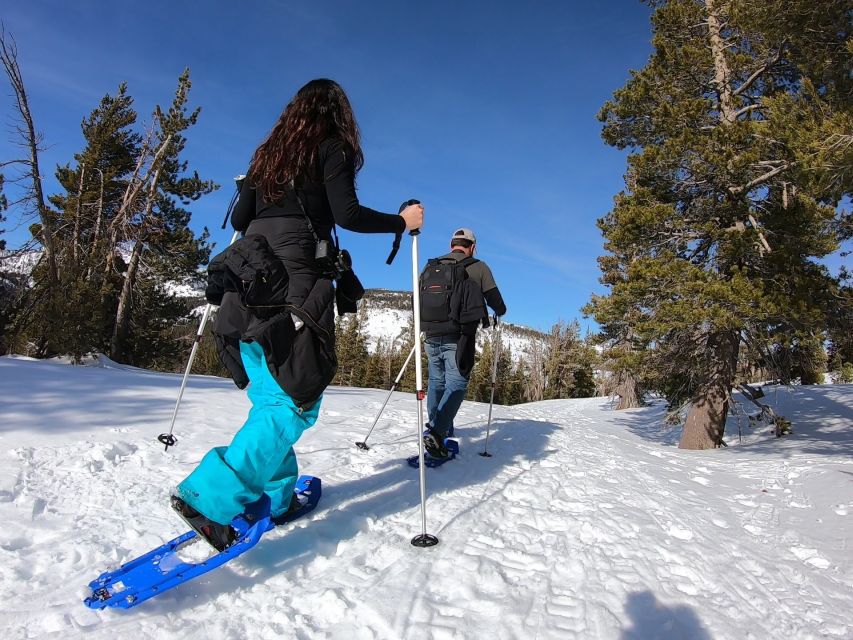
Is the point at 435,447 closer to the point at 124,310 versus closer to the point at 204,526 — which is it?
the point at 204,526

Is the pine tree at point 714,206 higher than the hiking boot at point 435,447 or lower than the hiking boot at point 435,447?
higher

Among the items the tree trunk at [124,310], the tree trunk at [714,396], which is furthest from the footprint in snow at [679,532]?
the tree trunk at [124,310]

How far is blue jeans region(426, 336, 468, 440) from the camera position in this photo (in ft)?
14.4

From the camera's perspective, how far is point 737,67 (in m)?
8.35

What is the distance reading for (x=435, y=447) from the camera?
4.32m

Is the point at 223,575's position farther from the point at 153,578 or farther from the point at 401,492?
the point at 401,492

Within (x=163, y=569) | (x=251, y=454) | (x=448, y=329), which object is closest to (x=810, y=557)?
(x=448, y=329)

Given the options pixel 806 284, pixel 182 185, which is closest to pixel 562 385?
pixel 182 185

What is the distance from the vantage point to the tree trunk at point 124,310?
→ 16.6 metres

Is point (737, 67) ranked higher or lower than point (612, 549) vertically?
higher

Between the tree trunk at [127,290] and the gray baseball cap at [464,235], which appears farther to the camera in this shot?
the tree trunk at [127,290]

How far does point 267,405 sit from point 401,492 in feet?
5.40

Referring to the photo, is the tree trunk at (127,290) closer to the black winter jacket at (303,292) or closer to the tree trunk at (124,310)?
the tree trunk at (124,310)

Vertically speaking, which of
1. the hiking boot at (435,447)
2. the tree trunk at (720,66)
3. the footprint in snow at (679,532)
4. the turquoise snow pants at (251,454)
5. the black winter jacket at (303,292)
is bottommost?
the footprint in snow at (679,532)
